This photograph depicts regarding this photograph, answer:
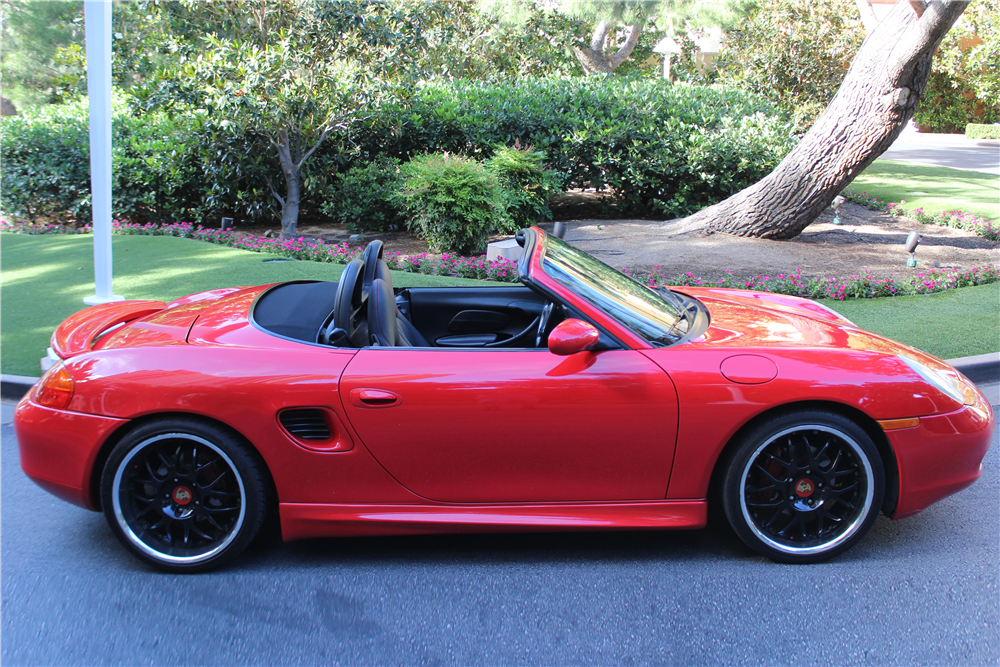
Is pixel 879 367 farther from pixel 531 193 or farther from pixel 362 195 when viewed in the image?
pixel 362 195

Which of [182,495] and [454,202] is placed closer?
[182,495]

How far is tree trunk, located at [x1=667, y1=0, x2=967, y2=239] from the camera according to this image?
835 centimetres

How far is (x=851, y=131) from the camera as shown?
30.1 feet


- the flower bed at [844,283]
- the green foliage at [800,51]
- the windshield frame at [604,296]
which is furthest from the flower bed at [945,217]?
the windshield frame at [604,296]

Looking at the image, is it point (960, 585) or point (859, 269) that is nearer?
point (960, 585)

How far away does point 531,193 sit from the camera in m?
10.5

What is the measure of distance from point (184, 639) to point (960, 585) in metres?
2.94

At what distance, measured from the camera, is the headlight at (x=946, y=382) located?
2963 mm

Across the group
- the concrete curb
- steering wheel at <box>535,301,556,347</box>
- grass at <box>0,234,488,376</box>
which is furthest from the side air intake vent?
grass at <box>0,234,488,376</box>

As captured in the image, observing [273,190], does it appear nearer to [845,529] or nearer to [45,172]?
[45,172]

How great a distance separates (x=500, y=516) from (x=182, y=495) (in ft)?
4.24

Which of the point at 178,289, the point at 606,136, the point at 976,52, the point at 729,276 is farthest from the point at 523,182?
the point at 976,52

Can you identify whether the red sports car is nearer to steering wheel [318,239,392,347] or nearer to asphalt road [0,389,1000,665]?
steering wheel [318,239,392,347]

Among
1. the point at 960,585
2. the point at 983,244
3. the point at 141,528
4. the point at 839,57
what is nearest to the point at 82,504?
the point at 141,528
